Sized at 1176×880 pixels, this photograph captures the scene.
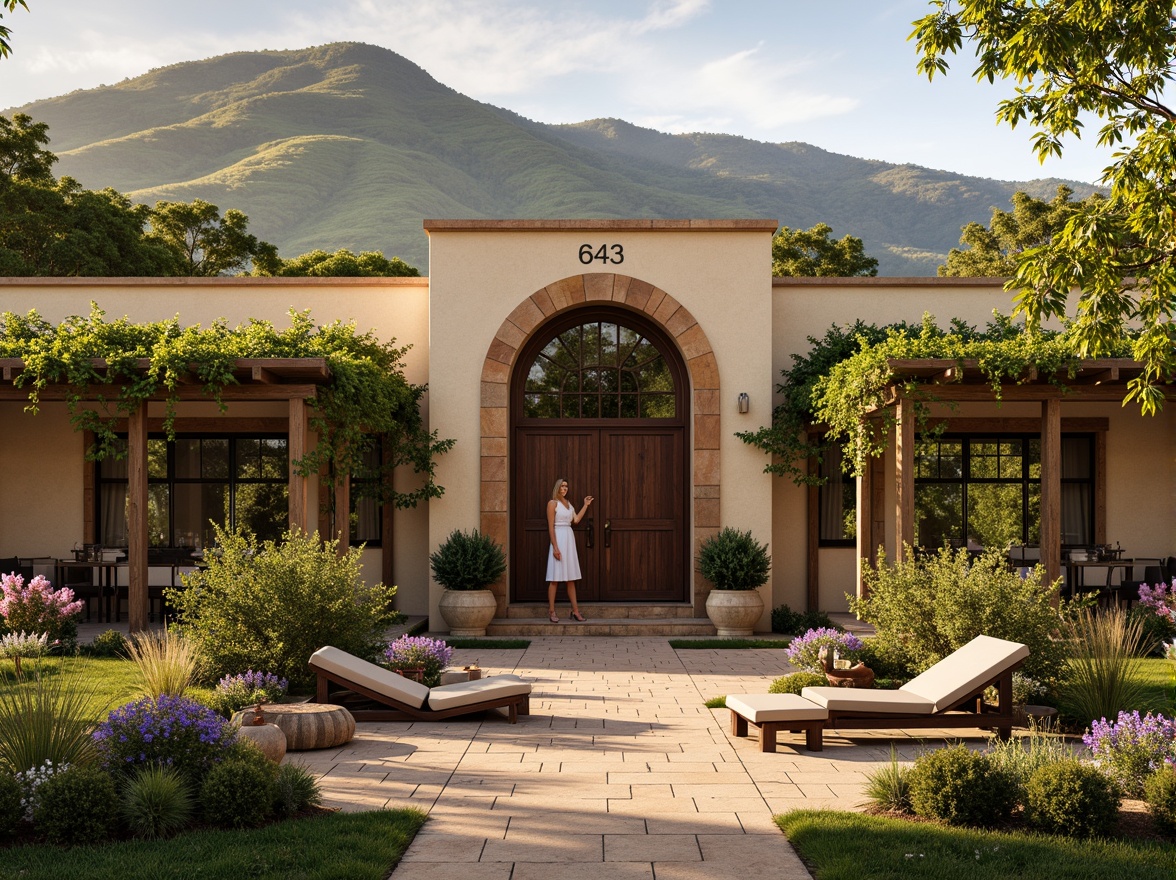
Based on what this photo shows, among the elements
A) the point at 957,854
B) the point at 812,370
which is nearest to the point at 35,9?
the point at 957,854

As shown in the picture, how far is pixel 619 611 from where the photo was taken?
1376 cm

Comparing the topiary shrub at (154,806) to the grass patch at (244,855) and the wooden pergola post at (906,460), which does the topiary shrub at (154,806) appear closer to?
the grass patch at (244,855)

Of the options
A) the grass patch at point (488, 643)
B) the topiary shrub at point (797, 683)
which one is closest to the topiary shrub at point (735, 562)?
the grass patch at point (488, 643)

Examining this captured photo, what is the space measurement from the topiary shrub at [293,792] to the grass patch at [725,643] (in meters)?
7.16

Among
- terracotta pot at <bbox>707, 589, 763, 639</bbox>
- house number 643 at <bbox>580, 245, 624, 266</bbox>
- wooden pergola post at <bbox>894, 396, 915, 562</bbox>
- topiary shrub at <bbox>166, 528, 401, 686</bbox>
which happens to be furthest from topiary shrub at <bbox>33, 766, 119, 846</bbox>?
house number 643 at <bbox>580, 245, 624, 266</bbox>

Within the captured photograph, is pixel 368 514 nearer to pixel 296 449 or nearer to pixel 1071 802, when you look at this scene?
pixel 296 449

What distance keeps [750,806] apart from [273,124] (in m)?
120

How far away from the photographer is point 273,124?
11544 centimetres

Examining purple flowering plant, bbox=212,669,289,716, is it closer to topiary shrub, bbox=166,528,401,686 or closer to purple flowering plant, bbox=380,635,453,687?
topiary shrub, bbox=166,528,401,686

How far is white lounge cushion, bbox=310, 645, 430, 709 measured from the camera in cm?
767

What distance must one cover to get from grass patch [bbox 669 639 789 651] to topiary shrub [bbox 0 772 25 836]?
26.6 feet

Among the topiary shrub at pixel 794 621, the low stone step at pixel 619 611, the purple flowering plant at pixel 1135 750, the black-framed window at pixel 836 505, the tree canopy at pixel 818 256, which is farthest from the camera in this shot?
the tree canopy at pixel 818 256

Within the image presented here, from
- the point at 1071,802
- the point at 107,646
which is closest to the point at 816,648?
the point at 1071,802

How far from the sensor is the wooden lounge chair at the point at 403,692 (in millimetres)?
7719
